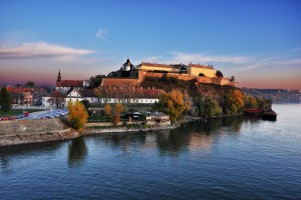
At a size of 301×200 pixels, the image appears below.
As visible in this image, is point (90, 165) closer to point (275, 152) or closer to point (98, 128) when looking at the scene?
point (98, 128)

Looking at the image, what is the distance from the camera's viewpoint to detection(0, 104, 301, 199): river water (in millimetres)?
20578

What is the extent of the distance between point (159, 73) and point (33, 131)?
5594 cm

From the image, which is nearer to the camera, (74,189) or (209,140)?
(74,189)

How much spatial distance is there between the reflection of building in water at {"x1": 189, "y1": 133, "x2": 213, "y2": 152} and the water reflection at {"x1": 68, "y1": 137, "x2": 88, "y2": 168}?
12.0 metres

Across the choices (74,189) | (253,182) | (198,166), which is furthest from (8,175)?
(253,182)

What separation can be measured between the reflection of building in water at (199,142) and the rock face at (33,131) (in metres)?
15.4

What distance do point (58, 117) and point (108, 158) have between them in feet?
50.8

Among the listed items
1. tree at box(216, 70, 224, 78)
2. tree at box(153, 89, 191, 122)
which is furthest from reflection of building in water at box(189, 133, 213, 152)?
tree at box(216, 70, 224, 78)

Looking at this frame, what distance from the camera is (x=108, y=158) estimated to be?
95.9 feet

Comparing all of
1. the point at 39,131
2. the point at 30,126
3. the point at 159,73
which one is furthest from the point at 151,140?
the point at 159,73

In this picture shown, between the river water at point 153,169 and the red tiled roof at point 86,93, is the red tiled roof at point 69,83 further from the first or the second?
the river water at point 153,169

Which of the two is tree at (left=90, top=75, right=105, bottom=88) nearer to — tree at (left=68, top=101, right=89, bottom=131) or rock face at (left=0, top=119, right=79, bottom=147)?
tree at (left=68, top=101, right=89, bottom=131)

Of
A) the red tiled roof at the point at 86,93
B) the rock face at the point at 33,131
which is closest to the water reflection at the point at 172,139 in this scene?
the rock face at the point at 33,131

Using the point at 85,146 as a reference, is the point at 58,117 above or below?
Answer: above
